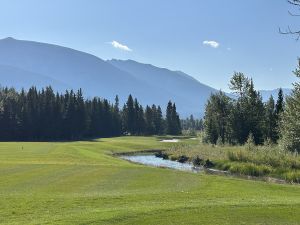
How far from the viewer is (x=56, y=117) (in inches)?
5522

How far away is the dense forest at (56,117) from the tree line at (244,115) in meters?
57.7

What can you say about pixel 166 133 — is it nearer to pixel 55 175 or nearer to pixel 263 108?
pixel 263 108

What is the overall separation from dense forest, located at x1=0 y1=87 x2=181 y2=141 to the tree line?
57.7 meters

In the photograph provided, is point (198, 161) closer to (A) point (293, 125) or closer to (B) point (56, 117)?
(A) point (293, 125)

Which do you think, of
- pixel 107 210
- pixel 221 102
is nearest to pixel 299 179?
pixel 107 210

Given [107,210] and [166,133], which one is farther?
[166,133]

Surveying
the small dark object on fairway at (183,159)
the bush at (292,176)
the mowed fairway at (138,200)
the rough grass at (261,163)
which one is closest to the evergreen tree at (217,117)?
the small dark object on fairway at (183,159)

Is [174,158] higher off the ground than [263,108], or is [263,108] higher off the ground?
[263,108]

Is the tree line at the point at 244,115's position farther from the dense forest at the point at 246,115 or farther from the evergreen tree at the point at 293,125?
the evergreen tree at the point at 293,125

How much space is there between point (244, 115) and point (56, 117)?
70.2m

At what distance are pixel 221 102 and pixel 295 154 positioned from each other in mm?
45660

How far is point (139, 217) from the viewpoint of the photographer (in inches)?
736

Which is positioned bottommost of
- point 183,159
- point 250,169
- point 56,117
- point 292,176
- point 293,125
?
point 292,176

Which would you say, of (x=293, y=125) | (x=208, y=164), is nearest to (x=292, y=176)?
(x=293, y=125)
